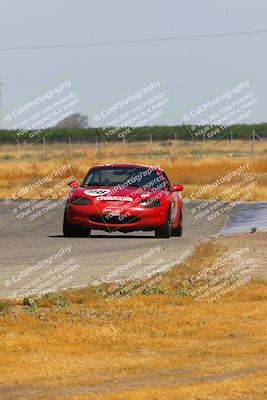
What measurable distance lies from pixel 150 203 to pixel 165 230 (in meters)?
0.75

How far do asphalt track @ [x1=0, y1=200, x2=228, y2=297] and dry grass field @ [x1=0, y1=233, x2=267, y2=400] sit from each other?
1919 millimetres

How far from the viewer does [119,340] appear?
13.1m

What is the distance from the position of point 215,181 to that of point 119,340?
152 ft

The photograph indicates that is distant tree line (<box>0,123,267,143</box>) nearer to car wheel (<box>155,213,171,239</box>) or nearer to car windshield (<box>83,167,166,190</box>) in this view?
car windshield (<box>83,167,166,190</box>)

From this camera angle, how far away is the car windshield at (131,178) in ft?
91.2

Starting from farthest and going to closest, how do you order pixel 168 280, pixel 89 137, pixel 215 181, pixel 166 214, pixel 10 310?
pixel 89 137
pixel 215 181
pixel 166 214
pixel 168 280
pixel 10 310

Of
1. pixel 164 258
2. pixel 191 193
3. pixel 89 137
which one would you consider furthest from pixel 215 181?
pixel 89 137

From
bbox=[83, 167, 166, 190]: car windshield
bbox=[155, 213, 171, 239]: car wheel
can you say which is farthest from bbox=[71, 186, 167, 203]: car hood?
bbox=[155, 213, 171, 239]: car wheel

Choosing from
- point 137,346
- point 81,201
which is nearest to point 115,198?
point 81,201

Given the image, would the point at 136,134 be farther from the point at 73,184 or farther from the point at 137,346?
the point at 137,346

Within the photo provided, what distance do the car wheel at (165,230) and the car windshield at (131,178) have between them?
839 mm

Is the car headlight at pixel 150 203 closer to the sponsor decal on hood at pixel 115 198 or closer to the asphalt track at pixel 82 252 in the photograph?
the sponsor decal on hood at pixel 115 198

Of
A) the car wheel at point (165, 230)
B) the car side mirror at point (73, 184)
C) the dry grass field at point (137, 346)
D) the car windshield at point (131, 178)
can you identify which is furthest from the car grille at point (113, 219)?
the dry grass field at point (137, 346)

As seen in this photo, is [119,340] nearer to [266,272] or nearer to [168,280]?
[168,280]
